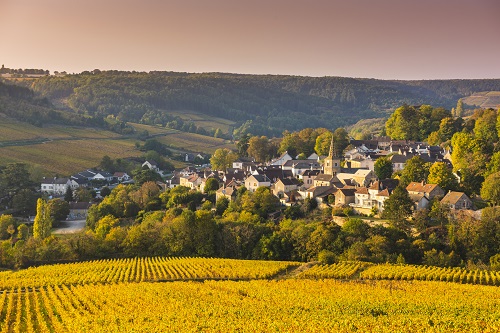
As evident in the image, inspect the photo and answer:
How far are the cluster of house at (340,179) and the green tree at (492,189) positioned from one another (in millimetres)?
1573

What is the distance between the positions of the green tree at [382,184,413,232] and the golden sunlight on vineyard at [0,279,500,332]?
11.6m

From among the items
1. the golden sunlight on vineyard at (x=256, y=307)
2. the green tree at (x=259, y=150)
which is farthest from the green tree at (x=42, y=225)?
the green tree at (x=259, y=150)

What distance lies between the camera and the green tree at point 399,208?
145 ft

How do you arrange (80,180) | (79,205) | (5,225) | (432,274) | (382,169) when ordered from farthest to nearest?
(80,180)
(79,205)
(5,225)
(382,169)
(432,274)

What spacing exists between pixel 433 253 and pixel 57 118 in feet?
338

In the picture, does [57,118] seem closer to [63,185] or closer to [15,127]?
[15,127]

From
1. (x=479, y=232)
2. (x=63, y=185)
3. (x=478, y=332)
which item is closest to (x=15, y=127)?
(x=63, y=185)

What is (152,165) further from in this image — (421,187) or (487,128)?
(421,187)

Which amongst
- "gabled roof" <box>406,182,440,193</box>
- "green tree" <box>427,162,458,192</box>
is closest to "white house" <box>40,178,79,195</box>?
"gabled roof" <box>406,182,440,193</box>

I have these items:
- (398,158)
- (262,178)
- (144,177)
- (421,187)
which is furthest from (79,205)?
(421,187)

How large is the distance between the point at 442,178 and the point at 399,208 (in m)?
7.54

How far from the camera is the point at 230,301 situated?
90.2ft

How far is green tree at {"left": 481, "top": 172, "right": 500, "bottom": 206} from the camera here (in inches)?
1772

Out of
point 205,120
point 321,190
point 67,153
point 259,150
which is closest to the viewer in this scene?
point 321,190
